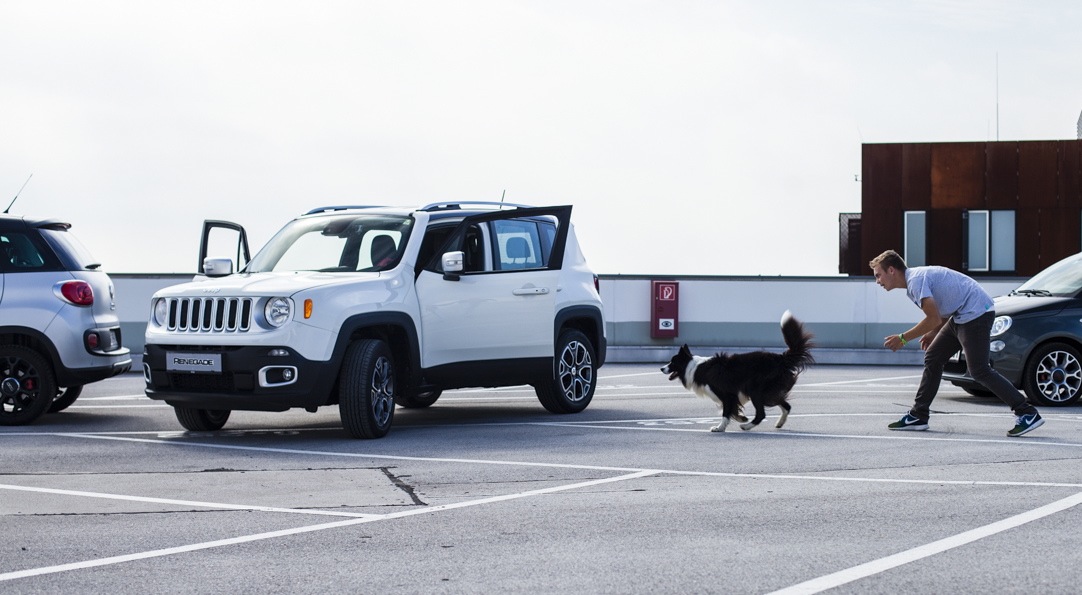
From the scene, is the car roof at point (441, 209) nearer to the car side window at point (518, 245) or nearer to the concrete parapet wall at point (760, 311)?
the car side window at point (518, 245)

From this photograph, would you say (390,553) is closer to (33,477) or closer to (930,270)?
(33,477)

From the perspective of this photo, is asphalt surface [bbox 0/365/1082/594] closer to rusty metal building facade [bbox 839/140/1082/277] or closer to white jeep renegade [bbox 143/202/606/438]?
white jeep renegade [bbox 143/202/606/438]

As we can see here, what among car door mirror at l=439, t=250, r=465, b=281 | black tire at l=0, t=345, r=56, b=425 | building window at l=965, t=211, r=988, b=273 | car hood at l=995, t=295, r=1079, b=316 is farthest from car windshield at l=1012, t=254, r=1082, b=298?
building window at l=965, t=211, r=988, b=273

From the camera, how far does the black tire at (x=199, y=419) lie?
1170 cm

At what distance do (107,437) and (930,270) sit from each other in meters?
6.95

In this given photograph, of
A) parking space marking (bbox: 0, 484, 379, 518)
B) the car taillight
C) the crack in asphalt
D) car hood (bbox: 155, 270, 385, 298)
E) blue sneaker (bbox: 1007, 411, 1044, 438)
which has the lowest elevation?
blue sneaker (bbox: 1007, 411, 1044, 438)

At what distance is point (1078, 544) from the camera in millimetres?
6422

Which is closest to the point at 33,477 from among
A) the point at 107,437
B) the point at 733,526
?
the point at 107,437

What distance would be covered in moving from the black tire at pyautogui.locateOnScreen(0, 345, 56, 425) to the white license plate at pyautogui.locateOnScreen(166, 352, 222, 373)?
1.92 m

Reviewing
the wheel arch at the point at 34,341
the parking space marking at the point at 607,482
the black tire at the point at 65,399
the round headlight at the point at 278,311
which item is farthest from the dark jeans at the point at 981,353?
the black tire at the point at 65,399

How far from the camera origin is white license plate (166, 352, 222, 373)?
417 inches

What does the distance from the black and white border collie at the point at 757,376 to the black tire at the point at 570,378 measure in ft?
5.41

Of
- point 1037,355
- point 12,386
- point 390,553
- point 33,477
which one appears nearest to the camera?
point 390,553

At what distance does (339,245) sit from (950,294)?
5.16 m
